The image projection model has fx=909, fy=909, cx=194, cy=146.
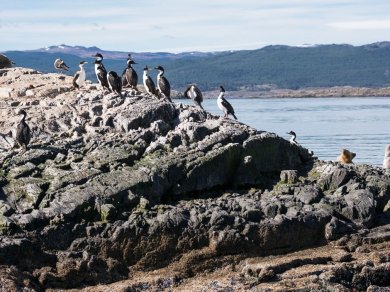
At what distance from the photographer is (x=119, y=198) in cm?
1700

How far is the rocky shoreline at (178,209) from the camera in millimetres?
15289

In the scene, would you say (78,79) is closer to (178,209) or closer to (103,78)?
(103,78)

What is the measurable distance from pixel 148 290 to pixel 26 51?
18844 centimetres

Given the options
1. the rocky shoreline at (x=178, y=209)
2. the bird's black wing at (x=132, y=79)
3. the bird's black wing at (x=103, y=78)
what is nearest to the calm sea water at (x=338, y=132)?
the bird's black wing at (x=132, y=79)

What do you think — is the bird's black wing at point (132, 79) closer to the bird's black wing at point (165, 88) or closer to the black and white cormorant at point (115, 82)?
the bird's black wing at point (165, 88)

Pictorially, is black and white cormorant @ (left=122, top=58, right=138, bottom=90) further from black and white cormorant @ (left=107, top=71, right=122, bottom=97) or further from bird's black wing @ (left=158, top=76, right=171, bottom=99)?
black and white cormorant @ (left=107, top=71, right=122, bottom=97)

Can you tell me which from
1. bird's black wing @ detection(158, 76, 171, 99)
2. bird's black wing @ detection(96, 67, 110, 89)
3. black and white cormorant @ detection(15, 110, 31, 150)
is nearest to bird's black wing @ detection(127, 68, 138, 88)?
bird's black wing @ detection(158, 76, 171, 99)

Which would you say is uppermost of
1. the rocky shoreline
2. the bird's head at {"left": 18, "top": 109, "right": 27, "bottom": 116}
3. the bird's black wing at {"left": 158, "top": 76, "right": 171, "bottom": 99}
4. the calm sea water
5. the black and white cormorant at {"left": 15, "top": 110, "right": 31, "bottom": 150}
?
the bird's black wing at {"left": 158, "top": 76, "right": 171, "bottom": 99}

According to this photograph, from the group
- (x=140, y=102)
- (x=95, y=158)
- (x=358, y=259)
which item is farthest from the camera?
(x=140, y=102)

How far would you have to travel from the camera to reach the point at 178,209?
16.9 metres

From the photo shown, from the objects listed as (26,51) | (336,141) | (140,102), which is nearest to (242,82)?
(26,51)

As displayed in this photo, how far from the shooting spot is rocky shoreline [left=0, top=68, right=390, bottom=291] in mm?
15289

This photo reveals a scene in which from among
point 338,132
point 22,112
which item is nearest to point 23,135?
point 22,112

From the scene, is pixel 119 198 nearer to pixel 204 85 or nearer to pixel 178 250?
pixel 178 250
